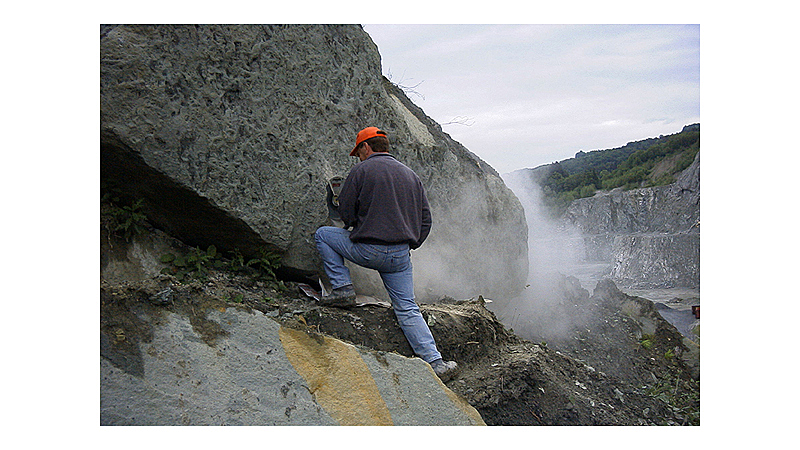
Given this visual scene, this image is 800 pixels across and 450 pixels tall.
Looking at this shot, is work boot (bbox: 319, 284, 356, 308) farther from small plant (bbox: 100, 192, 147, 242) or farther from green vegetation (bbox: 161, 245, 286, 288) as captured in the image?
small plant (bbox: 100, 192, 147, 242)

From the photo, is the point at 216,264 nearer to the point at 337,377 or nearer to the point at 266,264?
the point at 266,264

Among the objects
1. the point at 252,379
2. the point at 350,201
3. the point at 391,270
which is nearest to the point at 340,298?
the point at 391,270

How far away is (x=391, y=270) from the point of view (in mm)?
4043

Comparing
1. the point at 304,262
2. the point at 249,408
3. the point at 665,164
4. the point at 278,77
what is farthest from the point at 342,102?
Answer: the point at 665,164

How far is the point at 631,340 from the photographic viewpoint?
7.20m

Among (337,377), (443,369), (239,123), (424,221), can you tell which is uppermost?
(239,123)

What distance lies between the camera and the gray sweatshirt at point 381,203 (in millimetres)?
3902

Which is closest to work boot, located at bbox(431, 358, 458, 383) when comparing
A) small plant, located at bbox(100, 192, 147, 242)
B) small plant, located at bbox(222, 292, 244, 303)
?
small plant, located at bbox(222, 292, 244, 303)

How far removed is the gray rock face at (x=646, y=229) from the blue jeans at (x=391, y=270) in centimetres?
819

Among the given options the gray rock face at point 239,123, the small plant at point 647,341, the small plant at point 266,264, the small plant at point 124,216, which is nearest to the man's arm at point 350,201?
the gray rock face at point 239,123

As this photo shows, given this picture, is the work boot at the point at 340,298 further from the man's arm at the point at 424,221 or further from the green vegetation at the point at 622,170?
the green vegetation at the point at 622,170

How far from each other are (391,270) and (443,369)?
0.92 m

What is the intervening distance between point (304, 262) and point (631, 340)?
5179mm

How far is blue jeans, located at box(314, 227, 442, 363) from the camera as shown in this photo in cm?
397
